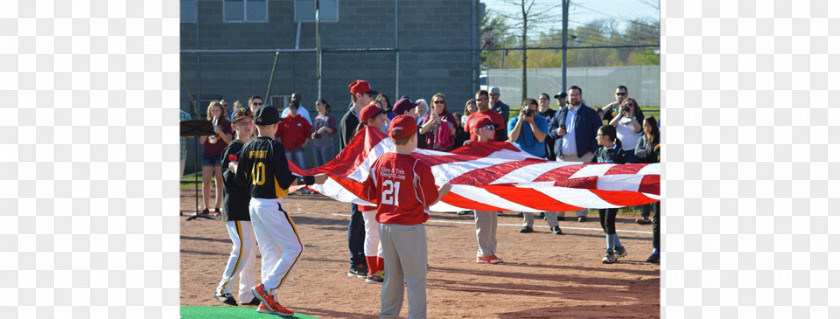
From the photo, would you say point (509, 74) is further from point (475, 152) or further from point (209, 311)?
point (209, 311)

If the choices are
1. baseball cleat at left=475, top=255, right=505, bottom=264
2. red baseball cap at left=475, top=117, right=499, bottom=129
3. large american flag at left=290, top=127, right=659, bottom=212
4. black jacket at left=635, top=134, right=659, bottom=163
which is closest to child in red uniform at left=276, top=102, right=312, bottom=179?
baseball cleat at left=475, top=255, right=505, bottom=264

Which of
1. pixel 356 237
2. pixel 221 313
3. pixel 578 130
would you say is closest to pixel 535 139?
pixel 578 130

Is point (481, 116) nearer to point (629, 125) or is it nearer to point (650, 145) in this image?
point (650, 145)

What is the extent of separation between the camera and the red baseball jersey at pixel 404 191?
5.85 meters

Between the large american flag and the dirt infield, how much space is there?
33.4 inches

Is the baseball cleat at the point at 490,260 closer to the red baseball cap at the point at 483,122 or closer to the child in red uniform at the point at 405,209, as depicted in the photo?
the red baseball cap at the point at 483,122

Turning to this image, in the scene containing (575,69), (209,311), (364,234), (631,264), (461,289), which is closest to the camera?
(209,311)

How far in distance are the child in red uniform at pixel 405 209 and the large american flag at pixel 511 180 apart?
4.06 ft

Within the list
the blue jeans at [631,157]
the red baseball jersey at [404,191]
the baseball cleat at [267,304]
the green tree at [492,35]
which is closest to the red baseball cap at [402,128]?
the red baseball jersey at [404,191]

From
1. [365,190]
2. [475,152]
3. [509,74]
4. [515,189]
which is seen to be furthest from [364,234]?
[509,74]

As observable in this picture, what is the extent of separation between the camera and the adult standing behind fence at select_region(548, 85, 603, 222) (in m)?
11.8

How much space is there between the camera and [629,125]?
1186 centimetres

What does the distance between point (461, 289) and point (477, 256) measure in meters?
1.66

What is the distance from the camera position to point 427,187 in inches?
232
